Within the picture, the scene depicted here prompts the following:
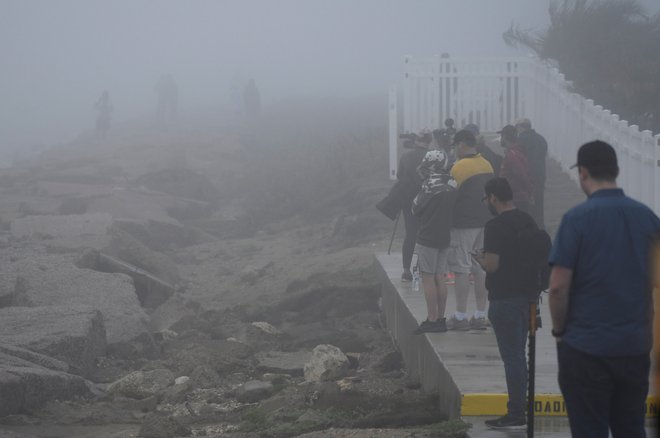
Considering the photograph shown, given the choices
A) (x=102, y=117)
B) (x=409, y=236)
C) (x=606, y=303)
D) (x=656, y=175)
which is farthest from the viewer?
(x=102, y=117)

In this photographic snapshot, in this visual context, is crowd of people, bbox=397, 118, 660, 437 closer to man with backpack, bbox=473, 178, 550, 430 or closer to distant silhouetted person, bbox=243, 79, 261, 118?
man with backpack, bbox=473, 178, 550, 430

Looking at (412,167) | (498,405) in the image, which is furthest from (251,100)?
(498,405)

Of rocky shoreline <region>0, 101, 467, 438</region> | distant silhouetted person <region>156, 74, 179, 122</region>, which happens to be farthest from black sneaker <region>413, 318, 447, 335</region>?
distant silhouetted person <region>156, 74, 179, 122</region>

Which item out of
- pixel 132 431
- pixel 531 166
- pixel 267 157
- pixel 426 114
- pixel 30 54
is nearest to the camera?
pixel 132 431

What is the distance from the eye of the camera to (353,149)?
26344 millimetres

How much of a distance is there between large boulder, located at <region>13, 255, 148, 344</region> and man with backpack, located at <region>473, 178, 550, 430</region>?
239 inches

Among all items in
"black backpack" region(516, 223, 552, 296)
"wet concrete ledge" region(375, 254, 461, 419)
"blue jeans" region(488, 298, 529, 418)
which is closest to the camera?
"black backpack" region(516, 223, 552, 296)

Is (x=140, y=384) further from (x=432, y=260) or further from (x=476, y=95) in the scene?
(x=476, y=95)

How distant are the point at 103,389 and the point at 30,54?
158099 millimetres

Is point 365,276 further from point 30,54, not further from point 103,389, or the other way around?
point 30,54

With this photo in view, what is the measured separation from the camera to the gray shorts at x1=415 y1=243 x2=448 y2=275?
9281 millimetres

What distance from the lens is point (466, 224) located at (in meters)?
9.42

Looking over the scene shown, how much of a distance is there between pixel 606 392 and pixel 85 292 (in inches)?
371

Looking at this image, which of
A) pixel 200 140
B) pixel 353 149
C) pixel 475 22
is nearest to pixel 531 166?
pixel 353 149
